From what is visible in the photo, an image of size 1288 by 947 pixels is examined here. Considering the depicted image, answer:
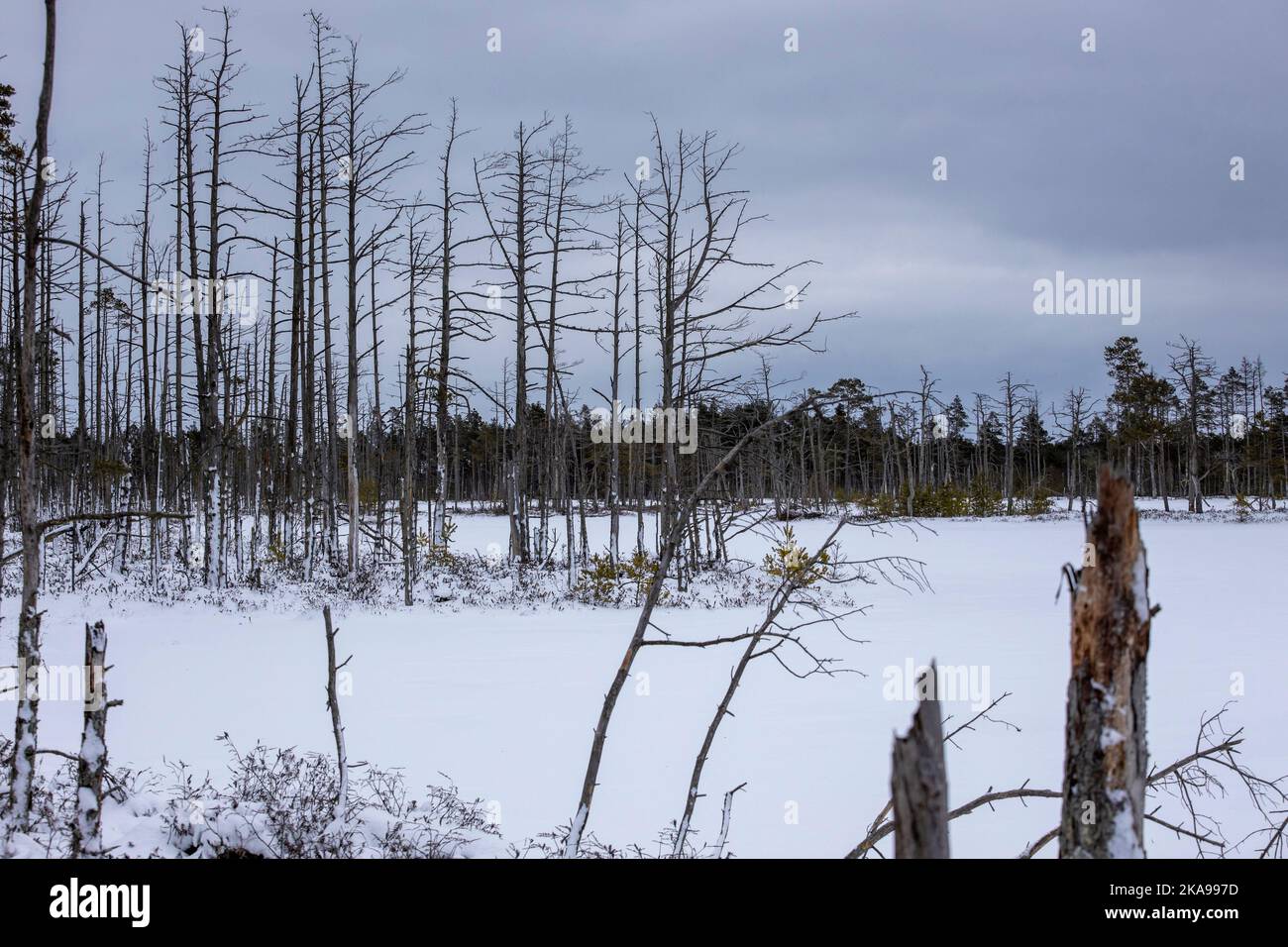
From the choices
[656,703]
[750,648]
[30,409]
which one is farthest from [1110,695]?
[656,703]

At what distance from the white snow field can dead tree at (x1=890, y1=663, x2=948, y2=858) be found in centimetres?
386

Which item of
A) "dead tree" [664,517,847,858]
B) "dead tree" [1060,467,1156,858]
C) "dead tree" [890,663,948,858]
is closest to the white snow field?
"dead tree" [664,517,847,858]

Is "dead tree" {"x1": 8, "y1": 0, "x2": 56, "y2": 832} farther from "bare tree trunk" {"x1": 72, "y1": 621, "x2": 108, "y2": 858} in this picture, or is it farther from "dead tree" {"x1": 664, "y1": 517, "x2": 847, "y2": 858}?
"dead tree" {"x1": 664, "y1": 517, "x2": 847, "y2": 858}

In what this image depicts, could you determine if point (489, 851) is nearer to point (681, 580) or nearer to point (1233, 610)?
point (681, 580)

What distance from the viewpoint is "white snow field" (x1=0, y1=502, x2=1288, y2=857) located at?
6707 millimetres

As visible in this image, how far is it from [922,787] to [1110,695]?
25.3 inches

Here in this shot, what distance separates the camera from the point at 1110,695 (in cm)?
192

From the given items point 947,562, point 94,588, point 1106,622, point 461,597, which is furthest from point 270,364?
point 1106,622

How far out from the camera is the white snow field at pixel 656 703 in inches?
264

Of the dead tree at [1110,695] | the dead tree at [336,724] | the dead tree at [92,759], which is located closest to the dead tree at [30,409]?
the dead tree at [92,759]

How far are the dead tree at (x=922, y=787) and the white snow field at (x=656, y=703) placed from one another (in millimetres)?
3861

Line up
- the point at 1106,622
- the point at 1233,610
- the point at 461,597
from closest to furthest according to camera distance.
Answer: the point at 1106,622 → the point at 1233,610 → the point at 461,597

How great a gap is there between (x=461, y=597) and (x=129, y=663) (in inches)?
267

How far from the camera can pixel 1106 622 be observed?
1934mm
